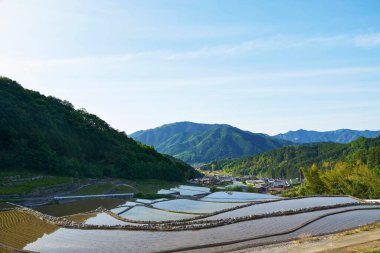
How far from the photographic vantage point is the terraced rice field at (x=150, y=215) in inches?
1107

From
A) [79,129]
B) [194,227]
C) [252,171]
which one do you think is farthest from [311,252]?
[252,171]

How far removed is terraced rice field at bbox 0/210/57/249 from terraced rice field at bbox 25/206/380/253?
0.85 metres

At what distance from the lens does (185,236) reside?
19.7 metres

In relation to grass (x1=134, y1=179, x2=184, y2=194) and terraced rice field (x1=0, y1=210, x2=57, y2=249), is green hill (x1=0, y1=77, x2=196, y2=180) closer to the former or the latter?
grass (x1=134, y1=179, x2=184, y2=194)

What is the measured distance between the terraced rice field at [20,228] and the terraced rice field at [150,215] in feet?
22.8

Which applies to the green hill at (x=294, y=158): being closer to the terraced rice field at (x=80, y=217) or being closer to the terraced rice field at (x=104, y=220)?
the terraced rice field at (x=80, y=217)

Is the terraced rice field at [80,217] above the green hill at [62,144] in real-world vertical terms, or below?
below

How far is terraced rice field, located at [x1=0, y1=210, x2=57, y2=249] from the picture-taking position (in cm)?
1982

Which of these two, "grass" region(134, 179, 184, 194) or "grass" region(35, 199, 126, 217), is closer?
"grass" region(35, 199, 126, 217)

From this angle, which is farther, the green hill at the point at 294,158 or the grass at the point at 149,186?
the green hill at the point at 294,158

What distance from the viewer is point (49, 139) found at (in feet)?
220

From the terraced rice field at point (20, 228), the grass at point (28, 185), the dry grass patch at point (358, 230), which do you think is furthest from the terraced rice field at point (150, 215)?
the grass at point (28, 185)

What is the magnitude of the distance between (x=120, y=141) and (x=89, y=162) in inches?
720

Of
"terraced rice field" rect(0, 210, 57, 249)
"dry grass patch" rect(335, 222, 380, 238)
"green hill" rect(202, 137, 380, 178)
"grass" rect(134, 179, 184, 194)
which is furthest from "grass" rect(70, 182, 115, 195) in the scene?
"green hill" rect(202, 137, 380, 178)
